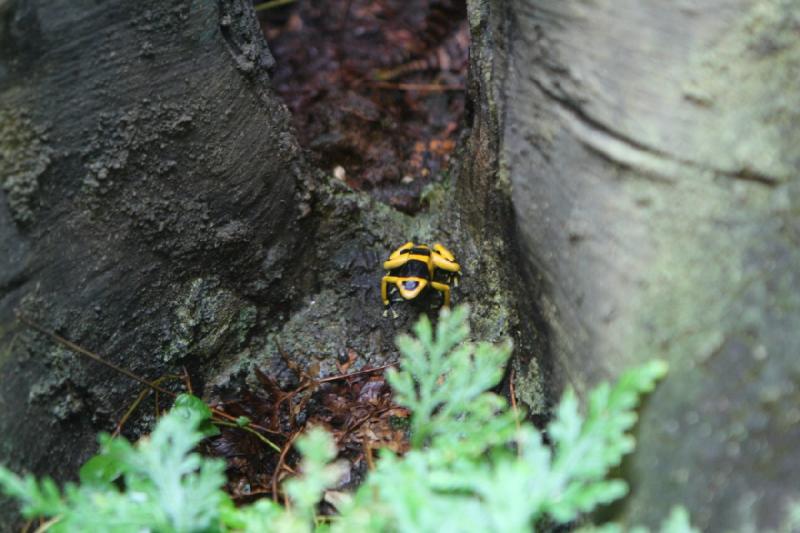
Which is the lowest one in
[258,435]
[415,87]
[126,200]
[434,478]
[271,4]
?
[258,435]

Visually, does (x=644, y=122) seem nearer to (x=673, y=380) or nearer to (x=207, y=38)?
(x=673, y=380)

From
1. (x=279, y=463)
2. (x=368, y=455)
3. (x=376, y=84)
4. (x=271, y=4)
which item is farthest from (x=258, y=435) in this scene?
(x=271, y=4)

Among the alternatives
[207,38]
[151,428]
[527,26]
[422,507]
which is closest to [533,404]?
[422,507]

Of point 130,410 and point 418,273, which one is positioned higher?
point 418,273

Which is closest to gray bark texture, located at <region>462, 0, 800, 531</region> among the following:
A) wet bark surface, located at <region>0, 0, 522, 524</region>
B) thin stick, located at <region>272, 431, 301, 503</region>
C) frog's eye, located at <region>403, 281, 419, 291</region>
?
wet bark surface, located at <region>0, 0, 522, 524</region>

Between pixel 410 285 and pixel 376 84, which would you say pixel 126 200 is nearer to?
pixel 410 285

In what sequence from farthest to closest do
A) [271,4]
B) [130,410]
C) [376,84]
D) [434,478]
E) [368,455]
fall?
[271,4], [376,84], [130,410], [368,455], [434,478]
